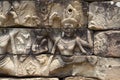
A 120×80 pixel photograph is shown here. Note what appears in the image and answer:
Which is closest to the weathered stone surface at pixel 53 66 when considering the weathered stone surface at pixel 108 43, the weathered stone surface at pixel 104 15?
the weathered stone surface at pixel 108 43

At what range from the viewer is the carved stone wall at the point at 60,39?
4047 mm

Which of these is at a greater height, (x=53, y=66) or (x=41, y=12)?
(x=41, y=12)

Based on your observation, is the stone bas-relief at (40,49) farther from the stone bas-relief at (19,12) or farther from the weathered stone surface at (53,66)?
the stone bas-relief at (19,12)

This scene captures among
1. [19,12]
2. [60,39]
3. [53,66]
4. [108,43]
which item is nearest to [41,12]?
[19,12]

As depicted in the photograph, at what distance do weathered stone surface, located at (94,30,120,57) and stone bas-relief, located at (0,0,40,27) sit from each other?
2.63ft

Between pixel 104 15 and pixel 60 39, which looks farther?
pixel 60 39

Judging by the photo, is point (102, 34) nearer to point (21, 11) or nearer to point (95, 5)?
point (95, 5)

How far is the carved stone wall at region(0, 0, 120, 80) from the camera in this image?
4.05 metres

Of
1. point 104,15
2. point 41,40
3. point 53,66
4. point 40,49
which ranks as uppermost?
point 104,15

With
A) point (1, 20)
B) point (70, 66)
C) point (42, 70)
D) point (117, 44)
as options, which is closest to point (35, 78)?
point (42, 70)

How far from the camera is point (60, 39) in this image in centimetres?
414

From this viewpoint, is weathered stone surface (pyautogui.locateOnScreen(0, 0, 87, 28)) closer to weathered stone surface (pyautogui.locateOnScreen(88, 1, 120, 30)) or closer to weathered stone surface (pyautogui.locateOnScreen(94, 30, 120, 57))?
weathered stone surface (pyautogui.locateOnScreen(88, 1, 120, 30))

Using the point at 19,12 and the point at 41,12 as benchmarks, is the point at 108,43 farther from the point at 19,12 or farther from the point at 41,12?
the point at 19,12

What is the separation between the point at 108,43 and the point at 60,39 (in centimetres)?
61
